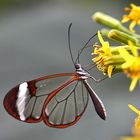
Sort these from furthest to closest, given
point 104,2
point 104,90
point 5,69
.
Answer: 1. point 104,2
2. point 5,69
3. point 104,90

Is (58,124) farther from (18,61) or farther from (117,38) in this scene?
(18,61)

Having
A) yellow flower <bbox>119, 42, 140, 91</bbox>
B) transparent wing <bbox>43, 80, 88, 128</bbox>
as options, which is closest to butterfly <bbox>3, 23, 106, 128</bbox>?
transparent wing <bbox>43, 80, 88, 128</bbox>

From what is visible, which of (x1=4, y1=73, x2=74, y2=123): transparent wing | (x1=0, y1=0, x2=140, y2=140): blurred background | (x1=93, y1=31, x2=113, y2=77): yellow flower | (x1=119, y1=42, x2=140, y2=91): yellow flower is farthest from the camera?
(x1=0, y1=0, x2=140, y2=140): blurred background

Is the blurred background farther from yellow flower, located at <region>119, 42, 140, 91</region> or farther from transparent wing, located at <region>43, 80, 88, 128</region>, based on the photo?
yellow flower, located at <region>119, 42, 140, 91</region>

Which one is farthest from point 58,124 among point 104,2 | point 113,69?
point 104,2

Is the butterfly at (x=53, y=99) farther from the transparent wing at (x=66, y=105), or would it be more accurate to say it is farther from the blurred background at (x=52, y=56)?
the blurred background at (x=52, y=56)

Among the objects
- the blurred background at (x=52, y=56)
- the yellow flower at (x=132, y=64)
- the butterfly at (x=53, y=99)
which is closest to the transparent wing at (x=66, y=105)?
the butterfly at (x=53, y=99)

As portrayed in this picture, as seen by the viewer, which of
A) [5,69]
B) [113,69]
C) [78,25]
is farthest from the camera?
[78,25]

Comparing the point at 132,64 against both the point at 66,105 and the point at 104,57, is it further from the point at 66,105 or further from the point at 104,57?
the point at 66,105
